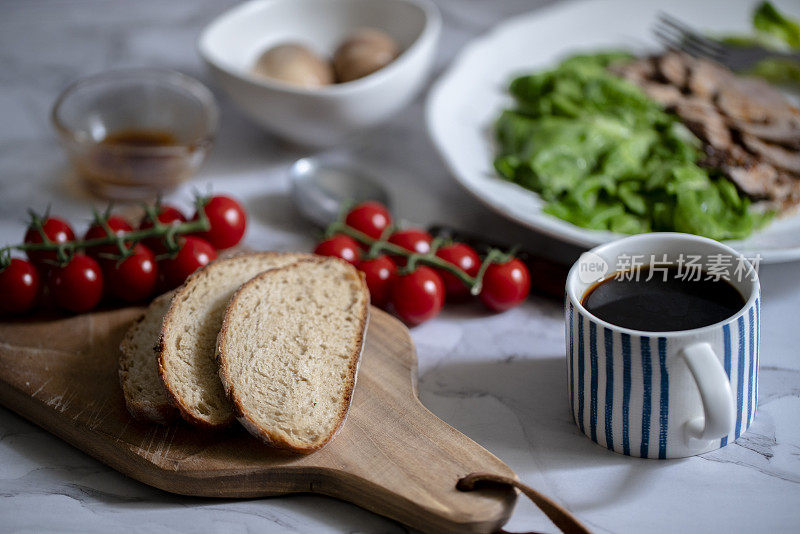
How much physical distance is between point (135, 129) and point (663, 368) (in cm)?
205

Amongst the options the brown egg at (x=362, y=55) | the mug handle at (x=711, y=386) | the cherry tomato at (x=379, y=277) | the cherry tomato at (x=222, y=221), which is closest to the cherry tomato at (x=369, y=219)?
the cherry tomato at (x=379, y=277)

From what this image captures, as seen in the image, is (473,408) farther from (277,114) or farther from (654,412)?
(277,114)

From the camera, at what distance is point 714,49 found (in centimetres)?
302

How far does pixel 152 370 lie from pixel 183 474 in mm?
288

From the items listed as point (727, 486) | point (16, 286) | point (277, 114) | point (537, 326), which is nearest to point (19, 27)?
point (277, 114)

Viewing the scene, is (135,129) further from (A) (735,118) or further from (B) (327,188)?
(A) (735,118)

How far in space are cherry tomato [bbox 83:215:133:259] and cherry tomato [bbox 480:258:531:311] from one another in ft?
3.22

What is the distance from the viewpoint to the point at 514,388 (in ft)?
6.40

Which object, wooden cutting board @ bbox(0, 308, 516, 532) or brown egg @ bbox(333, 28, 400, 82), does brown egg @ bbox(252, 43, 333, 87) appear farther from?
wooden cutting board @ bbox(0, 308, 516, 532)

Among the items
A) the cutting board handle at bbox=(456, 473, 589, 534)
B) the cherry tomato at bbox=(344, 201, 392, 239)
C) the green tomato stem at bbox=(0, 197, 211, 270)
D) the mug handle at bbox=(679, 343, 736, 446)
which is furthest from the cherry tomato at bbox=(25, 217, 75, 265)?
the mug handle at bbox=(679, 343, 736, 446)

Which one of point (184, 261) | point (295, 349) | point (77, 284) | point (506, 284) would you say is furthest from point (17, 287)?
point (506, 284)

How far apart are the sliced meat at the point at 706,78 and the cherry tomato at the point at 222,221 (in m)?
1.51

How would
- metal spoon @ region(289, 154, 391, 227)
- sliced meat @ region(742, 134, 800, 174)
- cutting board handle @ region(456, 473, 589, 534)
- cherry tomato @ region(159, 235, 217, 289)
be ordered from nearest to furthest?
cutting board handle @ region(456, 473, 589, 534) < cherry tomato @ region(159, 235, 217, 289) < sliced meat @ region(742, 134, 800, 174) < metal spoon @ region(289, 154, 391, 227)

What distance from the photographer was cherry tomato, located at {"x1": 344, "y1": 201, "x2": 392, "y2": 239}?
236cm
